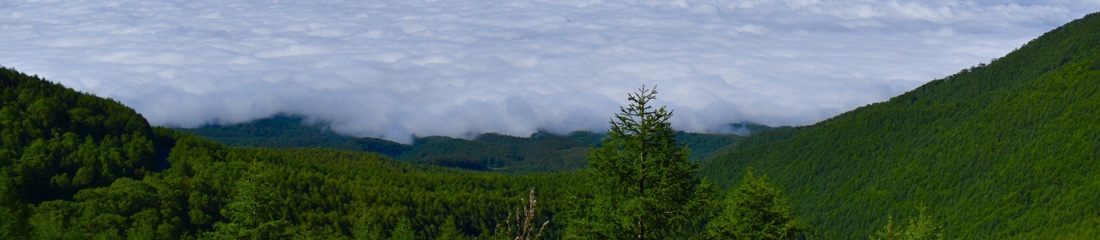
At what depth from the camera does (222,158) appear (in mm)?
166375

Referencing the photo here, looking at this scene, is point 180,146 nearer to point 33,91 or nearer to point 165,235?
point 33,91

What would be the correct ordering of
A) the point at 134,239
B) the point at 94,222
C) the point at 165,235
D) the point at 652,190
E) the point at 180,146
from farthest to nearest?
the point at 180,146 < the point at 165,235 < the point at 94,222 < the point at 134,239 < the point at 652,190

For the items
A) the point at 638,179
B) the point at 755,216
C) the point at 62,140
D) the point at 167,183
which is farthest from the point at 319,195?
the point at 638,179

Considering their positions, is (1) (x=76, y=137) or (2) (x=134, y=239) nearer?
(2) (x=134, y=239)

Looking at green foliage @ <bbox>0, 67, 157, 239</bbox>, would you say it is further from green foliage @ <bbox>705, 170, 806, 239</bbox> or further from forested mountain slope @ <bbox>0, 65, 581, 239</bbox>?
green foliage @ <bbox>705, 170, 806, 239</bbox>

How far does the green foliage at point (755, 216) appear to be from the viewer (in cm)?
4562

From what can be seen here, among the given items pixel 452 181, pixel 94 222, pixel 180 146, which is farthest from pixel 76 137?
pixel 452 181

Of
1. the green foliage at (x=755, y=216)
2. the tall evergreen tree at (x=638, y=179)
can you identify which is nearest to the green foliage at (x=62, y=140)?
the green foliage at (x=755, y=216)

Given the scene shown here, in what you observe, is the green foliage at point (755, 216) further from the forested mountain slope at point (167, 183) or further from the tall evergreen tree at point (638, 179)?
the forested mountain slope at point (167, 183)

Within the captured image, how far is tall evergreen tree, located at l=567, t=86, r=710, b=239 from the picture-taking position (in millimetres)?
30766

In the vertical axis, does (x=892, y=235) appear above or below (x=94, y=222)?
above

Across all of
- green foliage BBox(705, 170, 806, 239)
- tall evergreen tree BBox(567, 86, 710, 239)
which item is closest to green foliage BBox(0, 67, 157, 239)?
green foliage BBox(705, 170, 806, 239)

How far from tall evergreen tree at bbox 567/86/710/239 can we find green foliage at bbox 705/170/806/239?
14.6 metres

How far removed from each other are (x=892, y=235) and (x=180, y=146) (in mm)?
131319
